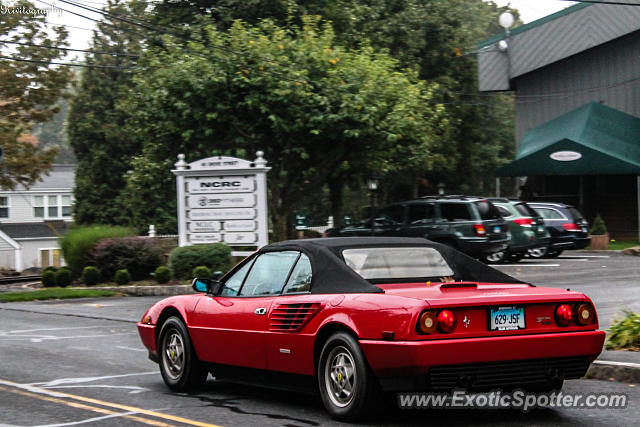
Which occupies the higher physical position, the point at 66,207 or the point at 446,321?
the point at 66,207

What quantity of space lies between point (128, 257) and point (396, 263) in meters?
18.1

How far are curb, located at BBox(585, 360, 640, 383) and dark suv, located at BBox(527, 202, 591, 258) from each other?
824 inches

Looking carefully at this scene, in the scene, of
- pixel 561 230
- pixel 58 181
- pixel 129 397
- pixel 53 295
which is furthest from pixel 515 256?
pixel 58 181

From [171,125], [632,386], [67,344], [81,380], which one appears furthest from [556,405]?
[171,125]

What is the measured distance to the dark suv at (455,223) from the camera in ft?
83.6

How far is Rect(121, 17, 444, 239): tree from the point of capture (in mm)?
28344

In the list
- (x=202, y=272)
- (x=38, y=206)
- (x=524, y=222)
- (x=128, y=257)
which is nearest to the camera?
(x=202, y=272)

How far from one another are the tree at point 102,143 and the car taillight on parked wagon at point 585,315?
171 feet

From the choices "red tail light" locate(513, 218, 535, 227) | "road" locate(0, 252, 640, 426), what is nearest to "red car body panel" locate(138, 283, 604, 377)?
"road" locate(0, 252, 640, 426)

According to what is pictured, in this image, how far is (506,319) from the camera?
6.76 metres

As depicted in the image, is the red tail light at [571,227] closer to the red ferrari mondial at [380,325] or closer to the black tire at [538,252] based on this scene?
the black tire at [538,252]

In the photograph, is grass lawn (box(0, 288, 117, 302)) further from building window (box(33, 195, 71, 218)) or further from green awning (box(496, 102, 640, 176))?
building window (box(33, 195, 71, 218))

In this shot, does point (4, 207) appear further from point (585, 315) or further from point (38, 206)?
point (585, 315)

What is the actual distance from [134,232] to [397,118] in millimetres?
8403
